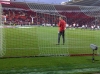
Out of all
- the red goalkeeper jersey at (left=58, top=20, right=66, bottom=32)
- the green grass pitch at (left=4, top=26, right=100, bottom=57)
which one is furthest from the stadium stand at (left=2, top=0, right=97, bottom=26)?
the red goalkeeper jersey at (left=58, top=20, right=66, bottom=32)

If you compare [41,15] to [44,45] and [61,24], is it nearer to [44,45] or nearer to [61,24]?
[44,45]

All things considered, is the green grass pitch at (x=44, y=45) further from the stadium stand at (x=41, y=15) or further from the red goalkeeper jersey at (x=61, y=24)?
the stadium stand at (x=41, y=15)

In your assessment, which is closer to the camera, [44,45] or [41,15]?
[41,15]

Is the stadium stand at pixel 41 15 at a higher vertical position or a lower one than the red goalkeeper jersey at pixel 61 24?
higher

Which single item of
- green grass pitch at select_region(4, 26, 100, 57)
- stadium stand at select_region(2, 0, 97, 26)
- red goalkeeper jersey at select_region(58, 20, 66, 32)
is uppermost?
stadium stand at select_region(2, 0, 97, 26)

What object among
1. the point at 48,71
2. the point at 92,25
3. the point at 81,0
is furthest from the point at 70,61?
the point at 81,0

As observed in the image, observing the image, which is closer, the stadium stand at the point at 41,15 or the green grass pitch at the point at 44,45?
the stadium stand at the point at 41,15

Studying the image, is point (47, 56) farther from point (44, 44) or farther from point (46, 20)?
point (44, 44)

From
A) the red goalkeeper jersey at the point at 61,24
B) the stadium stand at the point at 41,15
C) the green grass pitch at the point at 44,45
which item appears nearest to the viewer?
the stadium stand at the point at 41,15

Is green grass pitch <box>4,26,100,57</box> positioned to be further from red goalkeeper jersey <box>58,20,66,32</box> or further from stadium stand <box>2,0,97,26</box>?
stadium stand <box>2,0,97,26</box>

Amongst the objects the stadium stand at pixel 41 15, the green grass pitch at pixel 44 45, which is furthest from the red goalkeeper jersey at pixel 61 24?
the stadium stand at pixel 41 15

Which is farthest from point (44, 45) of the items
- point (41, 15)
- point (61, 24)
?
point (41, 15)

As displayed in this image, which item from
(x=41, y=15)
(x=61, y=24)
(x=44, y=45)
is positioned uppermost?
(x=41, y=15)

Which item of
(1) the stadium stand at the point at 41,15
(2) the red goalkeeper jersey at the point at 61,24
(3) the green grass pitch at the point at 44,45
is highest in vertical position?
(1) the stadium stand at the point at 41,15
